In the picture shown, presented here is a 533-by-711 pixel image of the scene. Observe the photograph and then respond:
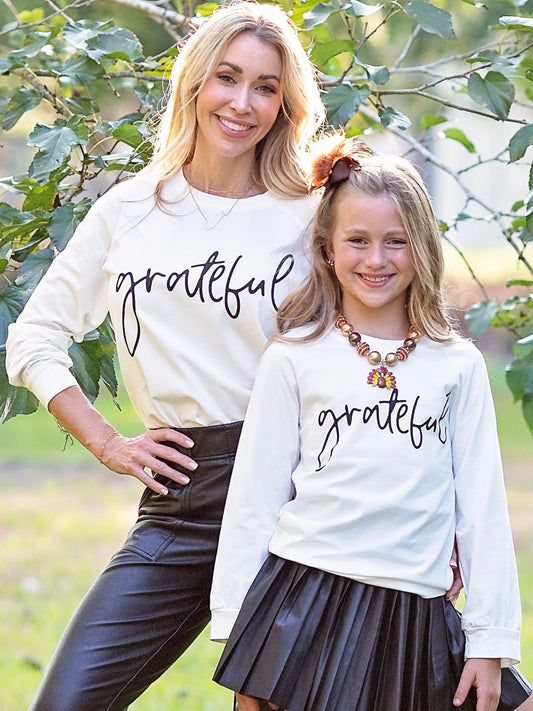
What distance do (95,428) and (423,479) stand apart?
58cm

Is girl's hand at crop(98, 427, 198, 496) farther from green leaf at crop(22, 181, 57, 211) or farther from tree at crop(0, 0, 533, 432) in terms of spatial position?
green leaf at crop(22, 181, 57, 211)

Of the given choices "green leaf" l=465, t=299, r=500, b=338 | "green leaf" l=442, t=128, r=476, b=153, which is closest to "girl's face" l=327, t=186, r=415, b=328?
"green leaf" l=465, t=299, r=500, b=338

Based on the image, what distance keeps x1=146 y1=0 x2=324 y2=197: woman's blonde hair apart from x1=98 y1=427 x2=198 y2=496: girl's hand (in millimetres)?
455

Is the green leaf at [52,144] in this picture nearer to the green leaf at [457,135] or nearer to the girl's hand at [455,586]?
the green leaf at [457,135]

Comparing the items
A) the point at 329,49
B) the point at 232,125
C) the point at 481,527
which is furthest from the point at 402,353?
the point at 329,49

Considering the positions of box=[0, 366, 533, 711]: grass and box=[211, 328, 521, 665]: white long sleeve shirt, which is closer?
box=[211, 328, 521, 665]: white long sleeve shirt

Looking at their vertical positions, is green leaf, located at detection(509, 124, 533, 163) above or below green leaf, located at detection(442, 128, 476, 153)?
below

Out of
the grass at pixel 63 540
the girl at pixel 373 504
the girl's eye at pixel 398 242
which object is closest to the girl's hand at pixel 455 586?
the girl at pixel 373 504

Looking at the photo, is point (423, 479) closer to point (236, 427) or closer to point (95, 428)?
point (236, 427)

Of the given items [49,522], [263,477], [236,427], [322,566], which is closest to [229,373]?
[236,427]

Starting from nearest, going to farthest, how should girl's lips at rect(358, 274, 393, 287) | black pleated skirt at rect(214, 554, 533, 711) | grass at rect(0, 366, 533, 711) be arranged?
black pleated skirt at rect(214, 554, 533, 711)
girl's lips at rect(358, 274, 393, 287)
grass at rect(0, 366, 533, 711)

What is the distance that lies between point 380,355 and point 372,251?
162 mm

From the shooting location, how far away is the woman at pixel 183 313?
1816mm

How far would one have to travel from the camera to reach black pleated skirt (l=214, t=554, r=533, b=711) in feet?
5.29
